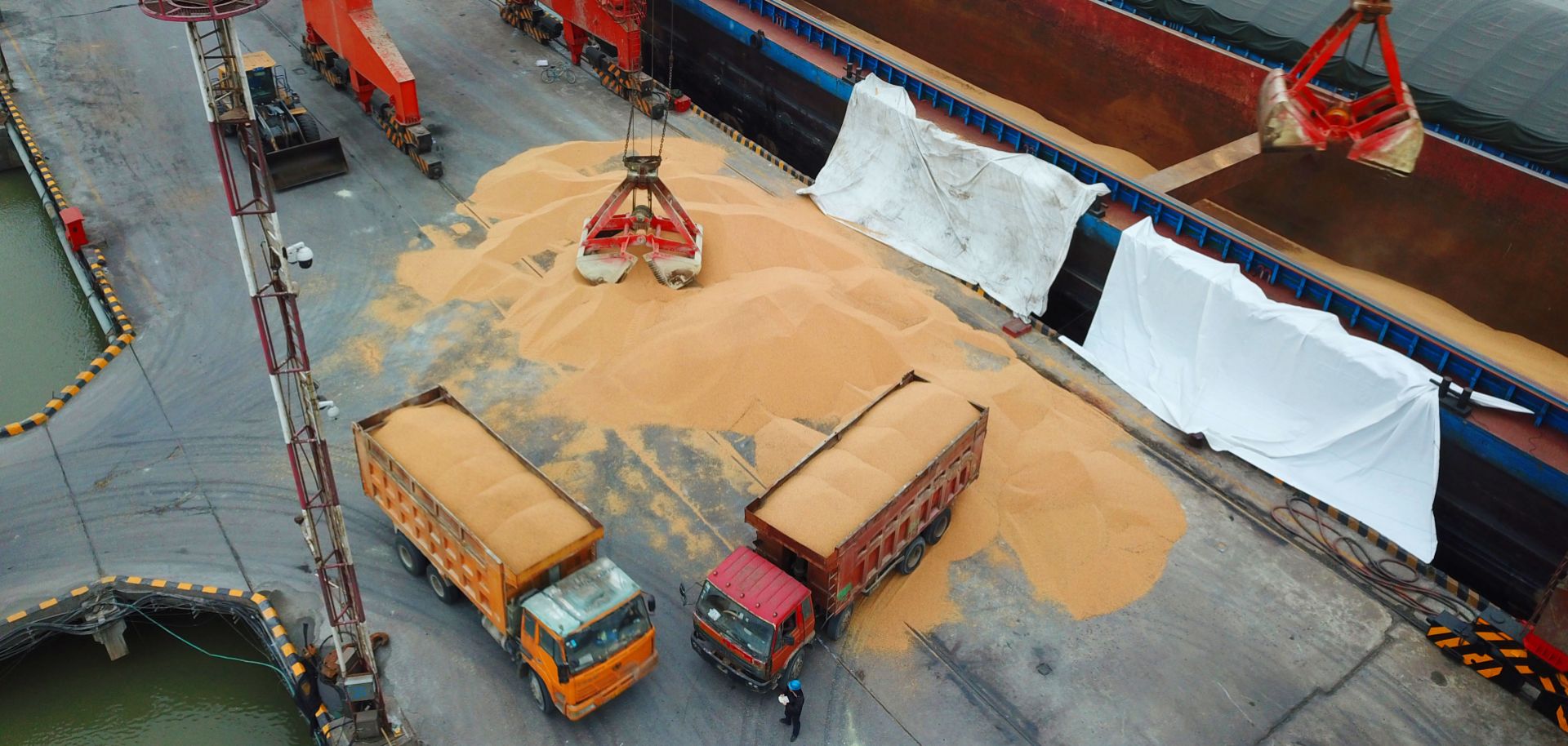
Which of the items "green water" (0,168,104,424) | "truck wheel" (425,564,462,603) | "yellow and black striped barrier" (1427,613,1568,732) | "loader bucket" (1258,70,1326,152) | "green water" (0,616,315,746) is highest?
"loader bucket" (1258,70,1326,152)

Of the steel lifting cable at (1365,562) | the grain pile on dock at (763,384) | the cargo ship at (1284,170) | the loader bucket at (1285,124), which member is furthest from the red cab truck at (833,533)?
the cargo ship at (1284,170)

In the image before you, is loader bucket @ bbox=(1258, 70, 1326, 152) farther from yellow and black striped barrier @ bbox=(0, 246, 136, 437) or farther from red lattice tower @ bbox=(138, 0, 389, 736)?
yellow and black striped barrier @ bbox=(0, 246, 136, 437)

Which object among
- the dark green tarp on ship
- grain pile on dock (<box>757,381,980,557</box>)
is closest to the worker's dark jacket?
grain pile on dock (<box>757,381,980,557</box>)

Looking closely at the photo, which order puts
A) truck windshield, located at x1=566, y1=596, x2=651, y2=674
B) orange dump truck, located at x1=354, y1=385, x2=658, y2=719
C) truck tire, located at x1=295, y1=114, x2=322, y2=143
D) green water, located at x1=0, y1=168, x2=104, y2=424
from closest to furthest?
truck windshield, located at x1=566, y1=596, x2=651, y2=674 → orange dump truck, located at x1=354, y1=385, x2=658, y2=719 → green water, located at x1=0, y1=168, x2=104, y2=424 → truck tire, located at x1=295, y1=114, x2=322, y2=143

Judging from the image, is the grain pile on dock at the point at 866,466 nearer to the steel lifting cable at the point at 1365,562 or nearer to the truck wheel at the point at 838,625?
the truck wheel at the point at 838,625

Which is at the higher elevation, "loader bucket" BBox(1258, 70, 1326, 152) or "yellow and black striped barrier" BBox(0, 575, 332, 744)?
"loader bucket" BBox(1258, 70, 1326, 152)

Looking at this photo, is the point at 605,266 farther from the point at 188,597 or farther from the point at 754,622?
the point at 754,622

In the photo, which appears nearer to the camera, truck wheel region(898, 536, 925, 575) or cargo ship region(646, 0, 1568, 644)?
truck wheel region(898, 536, 925, 575)

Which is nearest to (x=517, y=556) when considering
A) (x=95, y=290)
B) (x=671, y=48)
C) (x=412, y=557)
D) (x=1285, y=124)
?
(x=412, y=557)

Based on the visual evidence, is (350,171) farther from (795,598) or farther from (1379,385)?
(1379,385)
